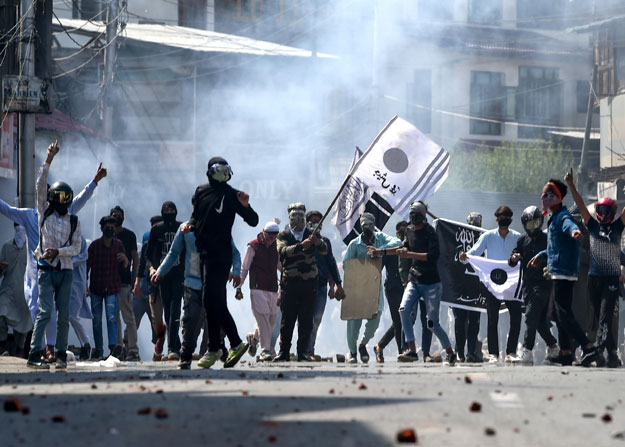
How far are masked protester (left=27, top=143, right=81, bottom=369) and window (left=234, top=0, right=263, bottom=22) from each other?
3629cm

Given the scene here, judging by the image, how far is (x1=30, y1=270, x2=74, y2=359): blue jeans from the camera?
36.3 ft

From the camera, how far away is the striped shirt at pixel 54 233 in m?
11.0

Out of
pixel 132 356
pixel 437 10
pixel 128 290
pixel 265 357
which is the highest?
pixel 437 10

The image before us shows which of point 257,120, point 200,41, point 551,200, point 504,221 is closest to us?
point 551,200

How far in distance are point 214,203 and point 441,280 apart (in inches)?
210

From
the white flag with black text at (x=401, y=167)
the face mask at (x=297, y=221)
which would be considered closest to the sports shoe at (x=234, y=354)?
the face mask at (x=297, y=221)

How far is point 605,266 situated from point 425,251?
88.9 inches

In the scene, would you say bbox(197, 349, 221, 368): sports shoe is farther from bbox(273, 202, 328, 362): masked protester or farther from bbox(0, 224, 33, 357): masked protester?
bbox(0, 224, 33, 357): masked protester

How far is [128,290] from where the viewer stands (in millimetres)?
15625

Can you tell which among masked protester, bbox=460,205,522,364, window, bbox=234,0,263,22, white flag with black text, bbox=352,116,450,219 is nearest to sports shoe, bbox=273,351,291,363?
masked protester, bbox=460,205,522,364

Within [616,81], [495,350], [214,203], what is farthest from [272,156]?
[214,203]

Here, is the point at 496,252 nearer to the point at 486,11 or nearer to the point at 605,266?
the point at 605,266

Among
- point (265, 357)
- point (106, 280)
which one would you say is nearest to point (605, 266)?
point (265, 357)

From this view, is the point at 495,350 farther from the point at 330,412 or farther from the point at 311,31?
the point at 311,31
